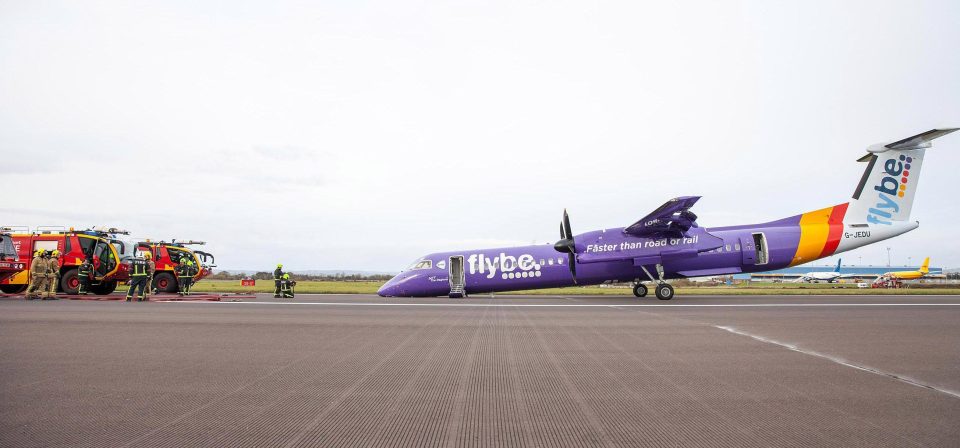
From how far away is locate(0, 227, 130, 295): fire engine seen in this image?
22.0 m

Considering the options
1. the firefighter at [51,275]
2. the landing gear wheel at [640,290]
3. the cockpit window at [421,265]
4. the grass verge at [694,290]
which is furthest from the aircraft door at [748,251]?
the firefighter at [51,275]

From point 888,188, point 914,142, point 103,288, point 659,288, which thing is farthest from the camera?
point 103,288

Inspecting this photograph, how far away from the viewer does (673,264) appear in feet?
75.2

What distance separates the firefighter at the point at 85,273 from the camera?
825 inches

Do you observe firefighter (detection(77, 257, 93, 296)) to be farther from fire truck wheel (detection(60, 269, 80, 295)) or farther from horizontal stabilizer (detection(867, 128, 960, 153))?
horizontal stabilizer (detection(867, 128, 960, 153))

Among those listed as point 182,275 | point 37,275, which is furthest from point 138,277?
point 182,275

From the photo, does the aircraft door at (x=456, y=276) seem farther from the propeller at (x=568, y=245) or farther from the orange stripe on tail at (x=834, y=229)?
the orange stripe on tail at (x=834, y=229)

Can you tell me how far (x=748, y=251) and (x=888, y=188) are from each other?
661cm

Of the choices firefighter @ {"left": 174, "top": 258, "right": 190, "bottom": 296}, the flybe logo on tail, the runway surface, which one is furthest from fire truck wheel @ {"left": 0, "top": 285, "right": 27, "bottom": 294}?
the flybe logo on tail

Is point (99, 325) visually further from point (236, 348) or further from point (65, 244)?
point (65, 244)

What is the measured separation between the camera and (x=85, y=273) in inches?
823

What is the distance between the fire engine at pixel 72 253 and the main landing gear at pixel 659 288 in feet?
76.9

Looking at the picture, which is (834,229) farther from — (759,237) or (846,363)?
(846,363)

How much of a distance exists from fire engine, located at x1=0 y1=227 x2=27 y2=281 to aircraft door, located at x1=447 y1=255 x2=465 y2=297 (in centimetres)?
1795
